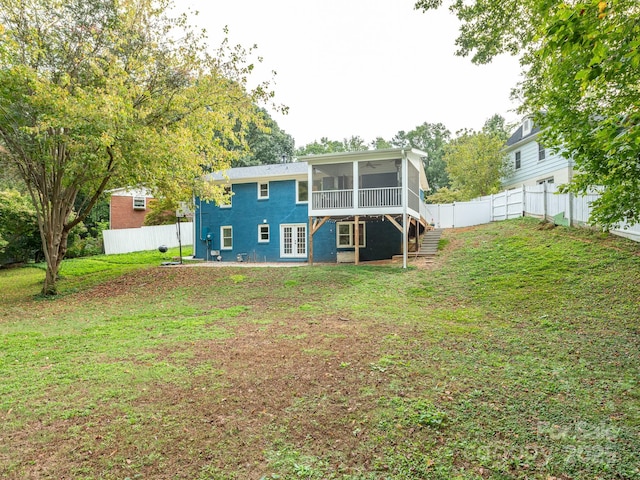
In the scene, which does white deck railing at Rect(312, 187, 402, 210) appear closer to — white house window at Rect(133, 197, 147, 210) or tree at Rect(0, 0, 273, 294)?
tree at Rect(0, 0, 273, 294)

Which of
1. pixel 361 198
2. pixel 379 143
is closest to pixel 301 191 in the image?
pixel 361 198

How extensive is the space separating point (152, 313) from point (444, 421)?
7708mm

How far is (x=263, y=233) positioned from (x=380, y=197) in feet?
25.5

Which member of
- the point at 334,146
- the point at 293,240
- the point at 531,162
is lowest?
the point at 293,240

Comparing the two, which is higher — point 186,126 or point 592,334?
point 186,126

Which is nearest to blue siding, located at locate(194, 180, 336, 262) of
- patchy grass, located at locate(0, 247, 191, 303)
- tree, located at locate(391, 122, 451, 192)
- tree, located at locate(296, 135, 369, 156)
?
patchy grass, located at locate(0, 247, 191, 303)

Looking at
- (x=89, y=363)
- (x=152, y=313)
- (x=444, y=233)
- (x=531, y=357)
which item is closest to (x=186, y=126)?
(x=152, y=313)

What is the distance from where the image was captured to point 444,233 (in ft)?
66.3

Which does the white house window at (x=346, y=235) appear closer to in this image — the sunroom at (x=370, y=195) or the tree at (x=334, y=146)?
the sunroom at (x=370, y=195)

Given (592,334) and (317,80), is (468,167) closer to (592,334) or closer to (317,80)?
(317,80)

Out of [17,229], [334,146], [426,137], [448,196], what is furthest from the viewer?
[426,137]

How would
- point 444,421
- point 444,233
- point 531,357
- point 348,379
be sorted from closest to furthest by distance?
A: point 444,421 → point 348,379 → point 531,357 → point 444,233

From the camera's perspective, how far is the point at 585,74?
3.41 metres

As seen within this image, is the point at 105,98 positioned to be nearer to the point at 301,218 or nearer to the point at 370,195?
the point at 370,195
